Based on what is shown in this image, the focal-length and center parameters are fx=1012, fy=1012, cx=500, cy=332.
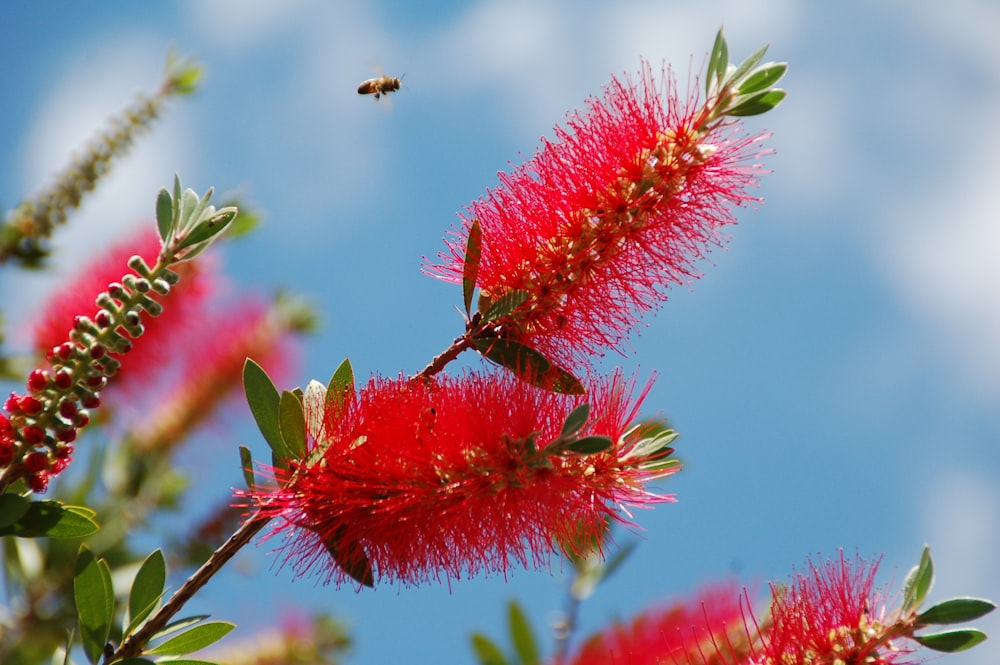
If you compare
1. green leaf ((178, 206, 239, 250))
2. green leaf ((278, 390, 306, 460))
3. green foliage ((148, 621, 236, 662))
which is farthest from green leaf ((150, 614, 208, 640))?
green leaf ((178, 206, 239, 250))

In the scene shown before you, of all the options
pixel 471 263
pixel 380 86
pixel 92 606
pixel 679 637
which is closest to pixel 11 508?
pixel 92 606

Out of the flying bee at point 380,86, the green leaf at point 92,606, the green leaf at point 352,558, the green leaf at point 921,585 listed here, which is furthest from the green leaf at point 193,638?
the flying bee at point 380,86

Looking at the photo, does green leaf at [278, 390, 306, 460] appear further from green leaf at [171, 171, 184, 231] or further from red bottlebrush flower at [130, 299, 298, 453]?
red bottlebrush flower at [130, 299, 298, 453]

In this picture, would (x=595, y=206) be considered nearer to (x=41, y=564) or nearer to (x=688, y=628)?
(x=688, y=628)

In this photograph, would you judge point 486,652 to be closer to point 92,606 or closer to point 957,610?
point 92,606

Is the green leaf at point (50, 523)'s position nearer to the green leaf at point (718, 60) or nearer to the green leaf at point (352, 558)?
the green leaf at point (352, 558)

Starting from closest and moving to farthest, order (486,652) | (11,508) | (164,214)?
(11,508) → (164,214) → (486,652)

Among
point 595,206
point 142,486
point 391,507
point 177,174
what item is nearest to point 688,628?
point 391,507
